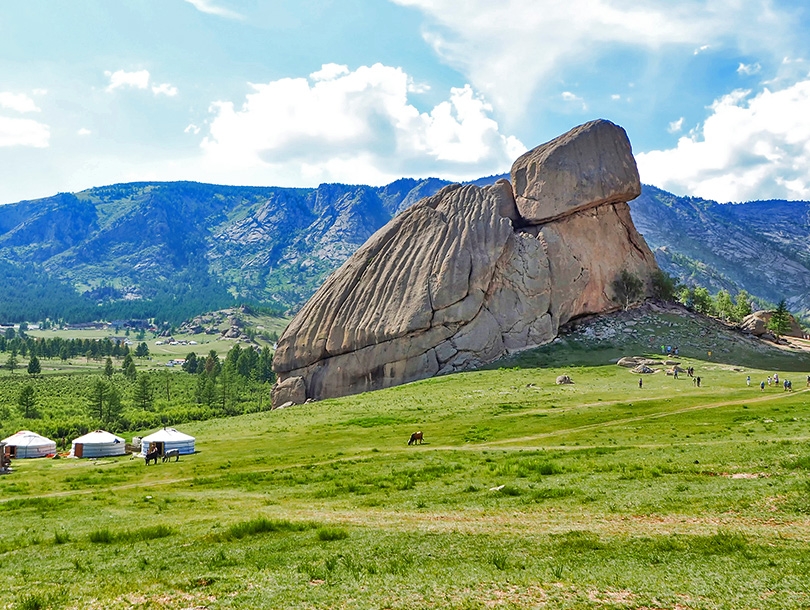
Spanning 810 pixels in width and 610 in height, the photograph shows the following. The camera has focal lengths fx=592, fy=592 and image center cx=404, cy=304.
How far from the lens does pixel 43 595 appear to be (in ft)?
47.3

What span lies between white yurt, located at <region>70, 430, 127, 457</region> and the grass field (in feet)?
24.5

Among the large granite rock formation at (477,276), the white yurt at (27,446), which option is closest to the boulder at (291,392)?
the large granite rock formation at (477,276)

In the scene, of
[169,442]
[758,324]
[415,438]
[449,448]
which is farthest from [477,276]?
[169,442]

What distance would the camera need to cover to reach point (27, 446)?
5725 cm

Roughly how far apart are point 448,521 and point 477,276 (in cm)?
7320

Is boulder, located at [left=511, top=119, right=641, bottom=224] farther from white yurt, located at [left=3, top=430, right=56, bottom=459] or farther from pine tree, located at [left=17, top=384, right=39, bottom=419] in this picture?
pine tree, located at [left=17, top=384, right=39, bottom=419]

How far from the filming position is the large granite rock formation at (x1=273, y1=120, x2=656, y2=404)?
90625 millimetres

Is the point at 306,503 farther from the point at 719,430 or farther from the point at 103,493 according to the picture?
the point at 719,430

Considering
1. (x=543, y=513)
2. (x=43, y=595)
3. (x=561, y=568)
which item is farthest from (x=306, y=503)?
(x=561, y=568)

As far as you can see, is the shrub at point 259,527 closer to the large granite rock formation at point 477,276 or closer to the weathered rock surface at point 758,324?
the large granite rock formation at point 477,276

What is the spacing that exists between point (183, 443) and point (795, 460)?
4522 cm

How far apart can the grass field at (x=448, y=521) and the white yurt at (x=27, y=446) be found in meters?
13.0

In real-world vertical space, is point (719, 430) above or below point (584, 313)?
below

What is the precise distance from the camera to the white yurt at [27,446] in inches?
2232
